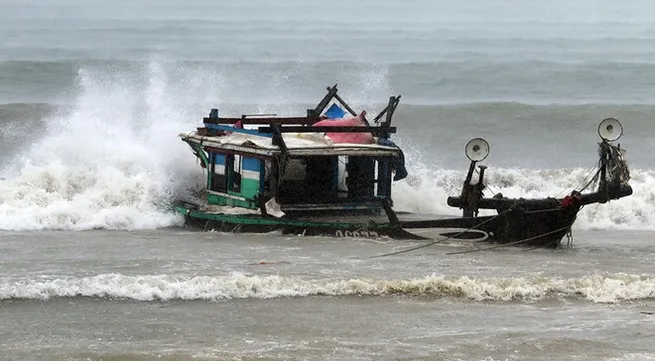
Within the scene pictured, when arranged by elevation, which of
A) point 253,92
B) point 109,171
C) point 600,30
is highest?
point 600,30

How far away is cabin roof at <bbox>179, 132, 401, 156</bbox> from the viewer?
57.8ft

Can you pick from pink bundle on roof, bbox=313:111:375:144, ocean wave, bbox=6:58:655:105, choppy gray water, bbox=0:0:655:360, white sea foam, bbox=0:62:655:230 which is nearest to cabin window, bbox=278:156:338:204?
pink bundle on roof, bbox=313:111:375:144

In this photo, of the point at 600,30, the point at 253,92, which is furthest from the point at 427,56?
the point at 600,30

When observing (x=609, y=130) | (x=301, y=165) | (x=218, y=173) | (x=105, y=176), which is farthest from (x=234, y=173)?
(x=609, y=130)

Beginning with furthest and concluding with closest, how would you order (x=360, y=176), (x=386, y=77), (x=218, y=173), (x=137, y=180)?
(x=386, y=77), (x=137, y=180), (x=218, y=173), (x=360, y=176)

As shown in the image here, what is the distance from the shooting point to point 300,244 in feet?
56.0

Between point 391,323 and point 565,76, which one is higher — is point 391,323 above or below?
below

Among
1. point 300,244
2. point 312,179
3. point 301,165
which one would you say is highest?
point 301,165

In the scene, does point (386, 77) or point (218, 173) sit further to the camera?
point (386, 77)

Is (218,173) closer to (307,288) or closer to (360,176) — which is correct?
(360,176)

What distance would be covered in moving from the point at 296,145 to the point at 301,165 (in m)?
0.88

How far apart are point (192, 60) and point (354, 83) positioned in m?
10.9

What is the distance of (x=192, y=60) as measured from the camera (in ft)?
168

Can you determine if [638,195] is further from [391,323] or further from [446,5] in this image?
[446,5]
